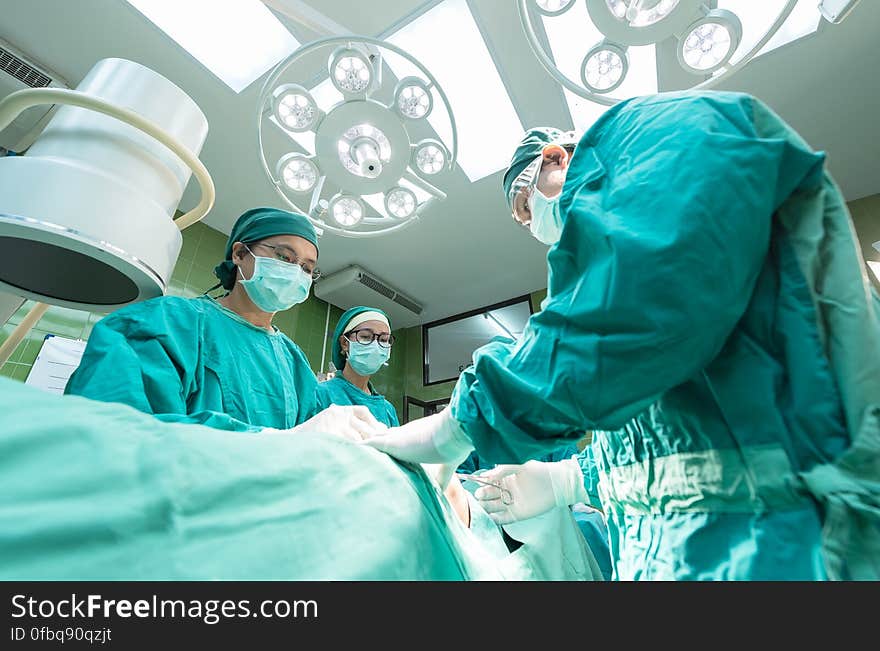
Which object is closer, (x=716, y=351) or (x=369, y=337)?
(x=716, y=351)

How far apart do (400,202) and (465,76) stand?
83 centimetres

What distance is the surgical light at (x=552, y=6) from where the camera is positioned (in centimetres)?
118

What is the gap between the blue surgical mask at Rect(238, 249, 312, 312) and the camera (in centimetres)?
150

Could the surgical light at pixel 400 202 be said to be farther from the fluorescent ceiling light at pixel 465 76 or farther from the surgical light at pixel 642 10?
the surgical light at pixel 642 10

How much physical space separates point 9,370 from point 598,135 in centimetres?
302

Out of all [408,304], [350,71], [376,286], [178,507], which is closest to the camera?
[178,507]

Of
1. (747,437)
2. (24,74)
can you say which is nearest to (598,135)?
(747,437)

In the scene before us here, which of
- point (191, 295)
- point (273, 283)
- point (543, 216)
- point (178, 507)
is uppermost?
point (191, 295)

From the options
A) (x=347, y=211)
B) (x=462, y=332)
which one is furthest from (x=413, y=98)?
(x=462, y=332)

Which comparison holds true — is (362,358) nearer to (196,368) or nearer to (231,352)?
(231,352)

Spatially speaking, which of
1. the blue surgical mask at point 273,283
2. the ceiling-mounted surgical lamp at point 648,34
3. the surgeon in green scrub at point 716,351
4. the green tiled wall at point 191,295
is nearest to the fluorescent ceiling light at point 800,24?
the ceiling-mounted surgical lamp at point 648,34

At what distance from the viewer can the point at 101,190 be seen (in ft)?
2.34
